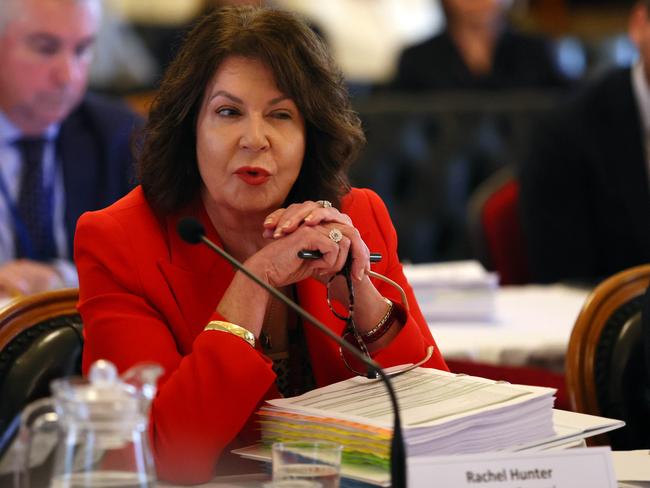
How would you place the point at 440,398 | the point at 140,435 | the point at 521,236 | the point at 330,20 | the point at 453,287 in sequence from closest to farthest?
the point at 140,435 < the point at 440,398 < the point at 453,287 < the point at 521,236 < the point at 330,20

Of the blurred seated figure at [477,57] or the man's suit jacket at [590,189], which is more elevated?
the blurred seated figure at [477,57]

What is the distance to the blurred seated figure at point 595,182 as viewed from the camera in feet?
13.8

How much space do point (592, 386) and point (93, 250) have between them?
91cm

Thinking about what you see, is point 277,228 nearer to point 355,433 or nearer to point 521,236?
point 355,433

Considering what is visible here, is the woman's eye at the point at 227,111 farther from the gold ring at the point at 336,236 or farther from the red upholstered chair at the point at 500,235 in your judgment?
the red upholstered chair at the point at 500,235

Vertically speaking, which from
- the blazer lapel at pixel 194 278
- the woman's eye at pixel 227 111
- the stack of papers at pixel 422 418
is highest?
the woman's eye at pixel 227 111

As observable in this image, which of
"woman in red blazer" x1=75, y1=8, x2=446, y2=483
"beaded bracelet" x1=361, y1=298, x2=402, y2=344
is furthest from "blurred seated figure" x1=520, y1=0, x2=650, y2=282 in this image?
"beaded bracelet" x1=361, y1=298, x2=402, y2=344

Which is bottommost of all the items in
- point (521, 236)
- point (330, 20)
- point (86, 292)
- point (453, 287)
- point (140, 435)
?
point (140, 435)

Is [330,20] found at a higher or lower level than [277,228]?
higher

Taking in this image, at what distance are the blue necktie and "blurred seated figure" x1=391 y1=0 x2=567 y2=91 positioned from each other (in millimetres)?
2482

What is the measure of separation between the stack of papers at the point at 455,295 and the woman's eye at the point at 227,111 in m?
1.32

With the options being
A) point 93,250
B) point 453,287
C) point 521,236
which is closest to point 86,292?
point 93,250

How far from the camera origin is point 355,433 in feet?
4.58

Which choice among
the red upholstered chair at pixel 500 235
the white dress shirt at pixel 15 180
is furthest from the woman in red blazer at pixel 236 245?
the red upholstered chair at pixel 500 235
